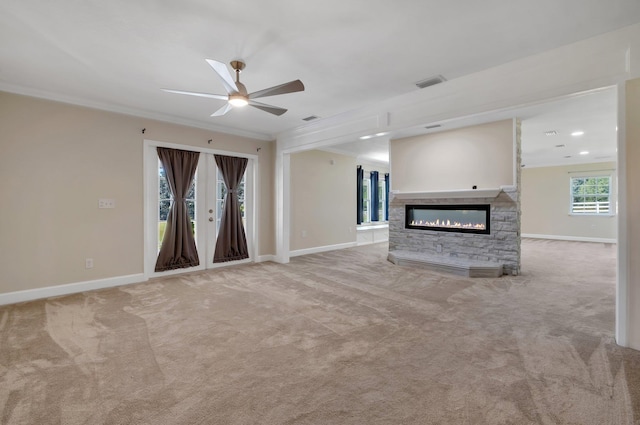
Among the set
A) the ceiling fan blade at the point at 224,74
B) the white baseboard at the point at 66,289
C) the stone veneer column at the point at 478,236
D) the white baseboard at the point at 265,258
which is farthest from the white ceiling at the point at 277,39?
the white baseboard at the point at 265,258

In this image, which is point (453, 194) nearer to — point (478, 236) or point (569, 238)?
point (478, 236)

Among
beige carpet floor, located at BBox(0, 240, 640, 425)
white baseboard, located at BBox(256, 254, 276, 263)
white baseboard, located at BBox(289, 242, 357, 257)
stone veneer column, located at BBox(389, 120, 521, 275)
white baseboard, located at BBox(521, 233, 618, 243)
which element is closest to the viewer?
beige carpet floor, located at BBox(0, 240, 640, 425)

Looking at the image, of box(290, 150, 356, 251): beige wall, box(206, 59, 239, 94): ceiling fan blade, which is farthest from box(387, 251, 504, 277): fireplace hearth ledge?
box(206, 59, 239, 94): ceiling fan blade

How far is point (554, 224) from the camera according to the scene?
30.7 feet

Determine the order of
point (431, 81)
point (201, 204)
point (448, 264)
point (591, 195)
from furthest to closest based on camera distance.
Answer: point (591, 195), point (201, 204), point (448, 264), point (431, 81)

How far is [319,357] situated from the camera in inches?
90.2

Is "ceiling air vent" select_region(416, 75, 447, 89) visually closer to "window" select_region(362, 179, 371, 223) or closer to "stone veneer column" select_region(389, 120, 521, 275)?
"stone veneer column" select_region(389, 120, 521, 275)

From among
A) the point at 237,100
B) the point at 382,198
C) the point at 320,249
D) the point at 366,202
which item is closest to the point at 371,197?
the point at 366,202

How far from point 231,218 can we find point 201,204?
0.62 meters

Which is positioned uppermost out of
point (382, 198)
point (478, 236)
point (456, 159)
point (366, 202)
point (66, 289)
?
point (456, 159)

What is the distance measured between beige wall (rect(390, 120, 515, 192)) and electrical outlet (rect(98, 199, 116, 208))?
203 inches

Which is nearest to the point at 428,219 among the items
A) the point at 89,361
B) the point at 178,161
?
the point at 178,161

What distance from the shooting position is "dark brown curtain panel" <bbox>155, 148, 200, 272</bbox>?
479 cm

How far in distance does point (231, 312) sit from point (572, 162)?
1084 centimetres
